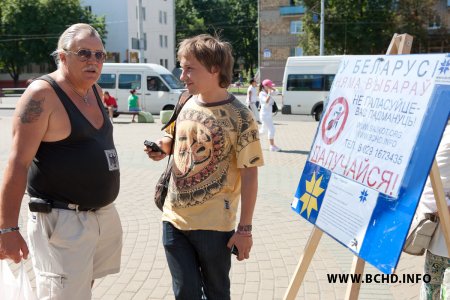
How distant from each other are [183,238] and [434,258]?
1.50 metres

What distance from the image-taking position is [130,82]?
69.8 feet

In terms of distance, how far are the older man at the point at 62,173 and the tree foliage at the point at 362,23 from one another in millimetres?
33993

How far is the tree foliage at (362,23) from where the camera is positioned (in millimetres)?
35406

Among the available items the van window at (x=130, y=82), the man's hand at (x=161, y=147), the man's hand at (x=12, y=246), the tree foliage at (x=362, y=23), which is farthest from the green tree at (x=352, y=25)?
the man's hand at (x=12, y=246)

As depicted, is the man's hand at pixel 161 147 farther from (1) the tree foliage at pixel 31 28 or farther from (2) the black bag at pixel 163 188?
(1) the tree foliage at pixel 31 28

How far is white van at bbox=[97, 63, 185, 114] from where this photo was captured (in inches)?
828

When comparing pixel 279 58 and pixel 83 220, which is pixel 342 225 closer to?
pixel 83 220

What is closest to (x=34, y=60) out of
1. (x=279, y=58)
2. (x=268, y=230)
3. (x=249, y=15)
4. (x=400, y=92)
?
(x=279, y=58)

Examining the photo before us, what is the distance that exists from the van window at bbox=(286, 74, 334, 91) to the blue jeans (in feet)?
56.9

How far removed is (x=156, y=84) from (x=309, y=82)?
6.51 m

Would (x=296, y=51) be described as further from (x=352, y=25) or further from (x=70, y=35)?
(x=70, y=35)

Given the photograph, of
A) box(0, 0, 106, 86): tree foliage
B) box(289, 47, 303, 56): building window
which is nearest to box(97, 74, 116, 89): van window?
A: box(0, 0, 106, 86): tree foliage

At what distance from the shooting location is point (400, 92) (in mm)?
2414

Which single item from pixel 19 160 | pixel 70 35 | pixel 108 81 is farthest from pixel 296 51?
pixel 19 160
